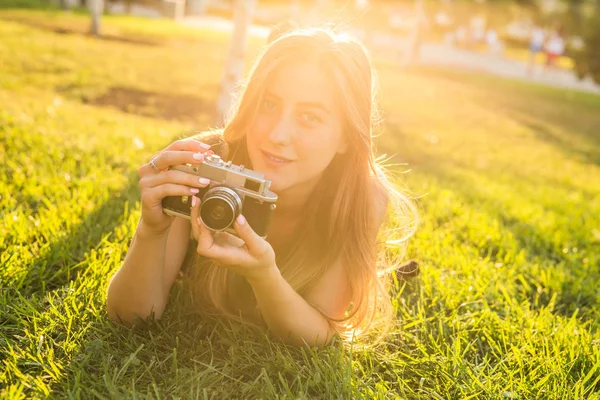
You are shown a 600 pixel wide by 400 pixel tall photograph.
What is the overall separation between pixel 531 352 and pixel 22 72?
24.6ft

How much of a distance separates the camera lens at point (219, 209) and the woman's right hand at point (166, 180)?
0.08 meters

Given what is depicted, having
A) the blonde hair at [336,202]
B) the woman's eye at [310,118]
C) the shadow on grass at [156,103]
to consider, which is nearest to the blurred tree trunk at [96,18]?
the shadow on grass at [156,103]

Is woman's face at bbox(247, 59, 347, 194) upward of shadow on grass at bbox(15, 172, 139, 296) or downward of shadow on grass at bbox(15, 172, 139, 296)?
upward

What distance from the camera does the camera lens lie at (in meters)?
1.85

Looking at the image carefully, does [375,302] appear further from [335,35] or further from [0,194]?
[0,194]

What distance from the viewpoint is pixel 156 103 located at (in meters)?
7.86

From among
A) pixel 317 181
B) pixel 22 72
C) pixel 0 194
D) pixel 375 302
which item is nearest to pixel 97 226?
pixel 0 194

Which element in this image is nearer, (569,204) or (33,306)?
(33,306)

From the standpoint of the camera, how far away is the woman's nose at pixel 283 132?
7.39ft

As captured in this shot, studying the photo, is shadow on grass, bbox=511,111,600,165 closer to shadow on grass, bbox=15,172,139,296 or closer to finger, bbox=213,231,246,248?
shadow on grass, bbox=15,172,139,296

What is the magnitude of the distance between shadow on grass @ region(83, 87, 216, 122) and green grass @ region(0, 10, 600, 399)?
5cm

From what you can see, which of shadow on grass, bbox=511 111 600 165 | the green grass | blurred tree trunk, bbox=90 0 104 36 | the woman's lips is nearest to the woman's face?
the woman's lips

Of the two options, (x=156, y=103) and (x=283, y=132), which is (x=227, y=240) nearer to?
(x=283, y=132)

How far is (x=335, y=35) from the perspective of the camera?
2535 mm
